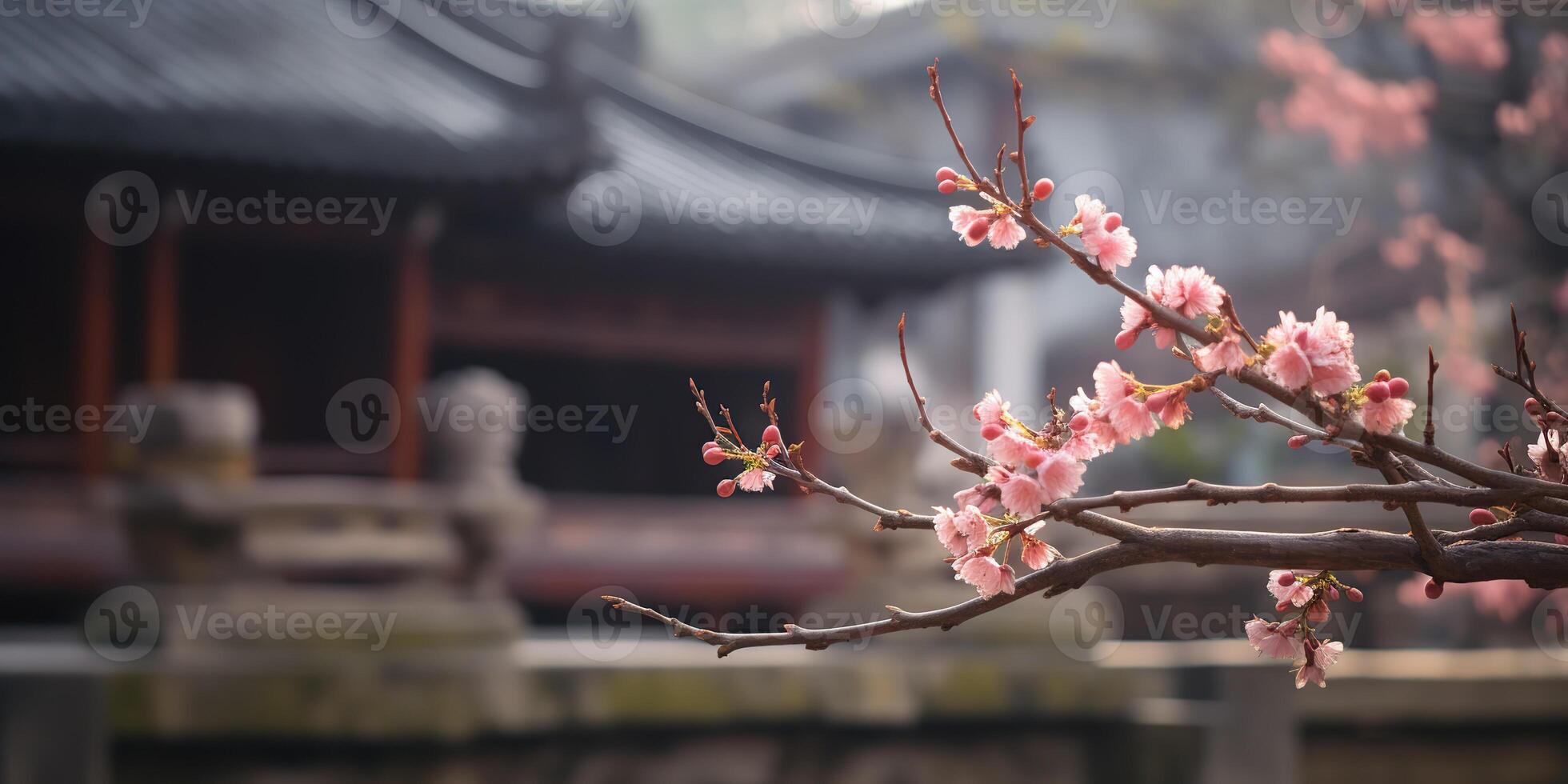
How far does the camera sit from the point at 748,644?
4.70 feet

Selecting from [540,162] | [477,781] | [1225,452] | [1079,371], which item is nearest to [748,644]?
[477,781]

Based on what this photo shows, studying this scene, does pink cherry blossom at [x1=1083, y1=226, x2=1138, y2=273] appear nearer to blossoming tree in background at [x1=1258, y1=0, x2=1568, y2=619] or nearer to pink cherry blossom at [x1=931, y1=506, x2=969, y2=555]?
pink cherry blossom at [x1=931, y1=506, x2=969, y2=555]

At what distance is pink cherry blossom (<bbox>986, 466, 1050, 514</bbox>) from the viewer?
1.43 m

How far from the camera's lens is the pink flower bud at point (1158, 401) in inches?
58.2

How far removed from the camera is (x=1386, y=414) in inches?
56.2

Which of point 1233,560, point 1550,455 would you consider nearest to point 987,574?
point 1233,560

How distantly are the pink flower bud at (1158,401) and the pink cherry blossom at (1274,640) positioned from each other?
40 centimetres

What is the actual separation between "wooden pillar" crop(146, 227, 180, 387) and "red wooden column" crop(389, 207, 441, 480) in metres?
1.26

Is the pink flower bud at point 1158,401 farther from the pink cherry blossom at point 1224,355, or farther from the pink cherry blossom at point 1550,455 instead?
the pink cherry blossom at point 1550,455

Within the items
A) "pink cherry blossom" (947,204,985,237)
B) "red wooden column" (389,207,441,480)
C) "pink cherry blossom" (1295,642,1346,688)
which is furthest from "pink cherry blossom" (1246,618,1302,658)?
"red wooden column" (389,207,441,480)

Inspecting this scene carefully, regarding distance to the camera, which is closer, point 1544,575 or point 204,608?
point 1544,575

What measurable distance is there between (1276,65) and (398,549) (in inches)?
378

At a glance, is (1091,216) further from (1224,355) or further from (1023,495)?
(1023,495)

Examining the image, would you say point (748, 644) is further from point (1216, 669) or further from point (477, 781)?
point (1216, 669)
